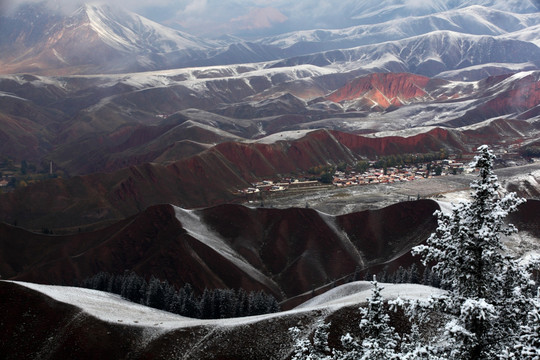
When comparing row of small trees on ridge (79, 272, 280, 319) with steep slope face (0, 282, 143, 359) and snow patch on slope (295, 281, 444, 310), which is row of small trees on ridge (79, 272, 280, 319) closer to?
snow patch on slope (295, 281, 444, 310)

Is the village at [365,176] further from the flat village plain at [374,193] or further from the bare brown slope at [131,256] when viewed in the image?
the bare brown slope at [131,256]

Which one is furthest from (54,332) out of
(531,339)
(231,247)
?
(231,247)

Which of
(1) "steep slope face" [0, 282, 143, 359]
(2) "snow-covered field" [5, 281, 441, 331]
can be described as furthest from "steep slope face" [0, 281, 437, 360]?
(2) "snow-covered field" [5, 281, 441, 331]

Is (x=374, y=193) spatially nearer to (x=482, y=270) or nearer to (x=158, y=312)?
(x=158, y=312)

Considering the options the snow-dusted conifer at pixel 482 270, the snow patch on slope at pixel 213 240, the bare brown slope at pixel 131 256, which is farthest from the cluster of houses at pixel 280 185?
the snow-dusted conifer at pixel 482 270

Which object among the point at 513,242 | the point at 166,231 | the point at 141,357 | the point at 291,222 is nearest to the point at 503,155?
the point at 513,242

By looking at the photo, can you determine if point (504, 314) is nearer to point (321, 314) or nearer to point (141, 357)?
point (321, 314)
